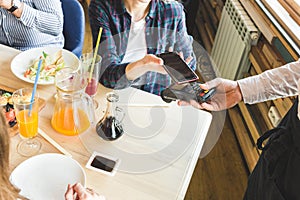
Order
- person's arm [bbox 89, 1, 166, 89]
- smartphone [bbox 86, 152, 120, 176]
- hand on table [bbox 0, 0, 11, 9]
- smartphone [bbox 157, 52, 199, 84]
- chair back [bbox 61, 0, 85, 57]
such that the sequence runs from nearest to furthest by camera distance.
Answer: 1. smartphone [bbox 86, 152, 120, 176]
2. smartphone [bbox 157, 52, 199, 84]
3. person's arm [bbox 89, 1, 166, 89]
4. hand on table [bbox 0, 0, 11, 9]
5. chair back [bbox 61, 0, 85, 57]

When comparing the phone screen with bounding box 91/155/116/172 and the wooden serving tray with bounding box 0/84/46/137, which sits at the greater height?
the wooden serving tray with bounding box 0/84/46/137

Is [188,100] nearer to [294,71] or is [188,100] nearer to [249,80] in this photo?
[249,80]

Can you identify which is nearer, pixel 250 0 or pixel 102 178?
pixel 102 178

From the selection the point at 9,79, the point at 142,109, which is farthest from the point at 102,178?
the point at 9,79

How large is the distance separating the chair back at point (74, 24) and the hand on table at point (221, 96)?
27.7 inches

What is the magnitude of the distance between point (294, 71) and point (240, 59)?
0.88 m

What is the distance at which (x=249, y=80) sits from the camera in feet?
4.11

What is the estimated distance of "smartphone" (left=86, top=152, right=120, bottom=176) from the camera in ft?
3.14

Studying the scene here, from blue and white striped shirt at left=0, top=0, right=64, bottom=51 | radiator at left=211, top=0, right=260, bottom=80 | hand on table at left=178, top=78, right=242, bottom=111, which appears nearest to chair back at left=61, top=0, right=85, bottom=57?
blue and white striped shirt at left=0, top=0, right=64, bottom=51

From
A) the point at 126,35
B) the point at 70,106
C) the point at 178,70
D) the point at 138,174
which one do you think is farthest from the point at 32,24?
the point at 138,174

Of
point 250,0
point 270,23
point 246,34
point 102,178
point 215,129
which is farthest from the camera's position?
point 250,0

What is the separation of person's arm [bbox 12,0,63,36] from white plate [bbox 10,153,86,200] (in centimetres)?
77

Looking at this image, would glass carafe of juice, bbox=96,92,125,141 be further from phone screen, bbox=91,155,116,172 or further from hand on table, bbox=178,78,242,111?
hand on table, bbox=178,78,242,111

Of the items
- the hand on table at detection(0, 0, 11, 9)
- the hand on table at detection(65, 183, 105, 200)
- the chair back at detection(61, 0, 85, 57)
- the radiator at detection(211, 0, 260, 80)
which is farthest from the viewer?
the radiator at detection(211, 0, 260, 80)
